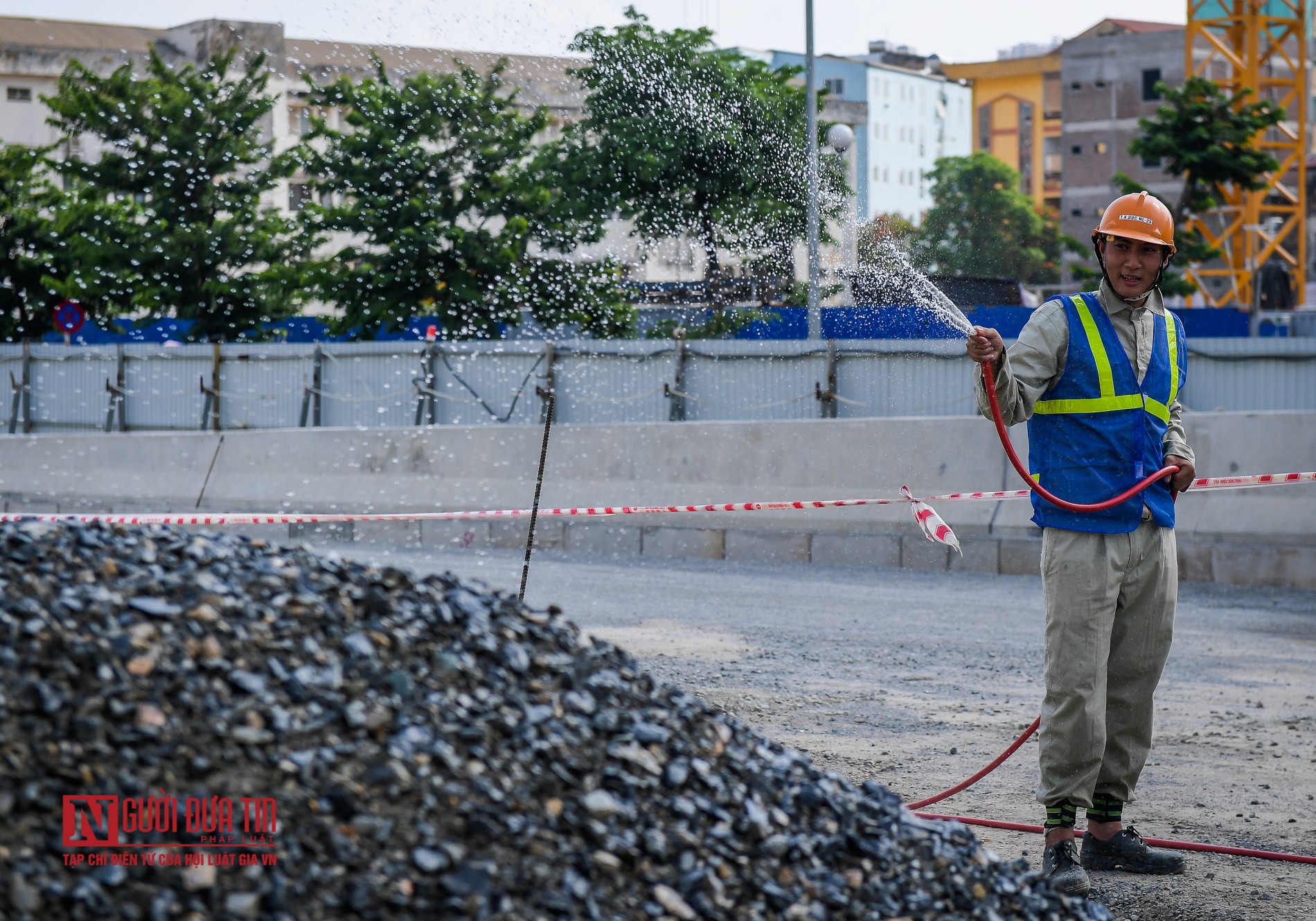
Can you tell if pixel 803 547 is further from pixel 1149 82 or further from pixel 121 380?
pixel 1149 82

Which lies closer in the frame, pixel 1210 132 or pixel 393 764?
→ pixel 393 764

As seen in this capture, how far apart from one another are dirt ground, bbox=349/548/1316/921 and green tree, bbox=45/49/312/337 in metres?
24.8

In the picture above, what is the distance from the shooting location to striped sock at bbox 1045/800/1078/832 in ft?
15.7

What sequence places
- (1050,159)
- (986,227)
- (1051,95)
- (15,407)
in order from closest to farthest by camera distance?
(15,407) → (986,227) → (1051,95) → (1050,159)

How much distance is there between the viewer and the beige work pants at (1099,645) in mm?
4762

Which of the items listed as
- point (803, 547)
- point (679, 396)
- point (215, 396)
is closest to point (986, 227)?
point (215, 396)

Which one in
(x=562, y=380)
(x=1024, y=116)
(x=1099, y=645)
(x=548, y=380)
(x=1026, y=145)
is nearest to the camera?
(x=1099, y=645)

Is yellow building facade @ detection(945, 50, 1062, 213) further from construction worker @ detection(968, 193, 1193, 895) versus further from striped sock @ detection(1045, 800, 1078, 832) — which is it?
striped sock @ detection(1045, 800, 1078, 832)

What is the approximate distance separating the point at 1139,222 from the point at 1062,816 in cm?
188

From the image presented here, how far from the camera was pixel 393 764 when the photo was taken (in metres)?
3.25

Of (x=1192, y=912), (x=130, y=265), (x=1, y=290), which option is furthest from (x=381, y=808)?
(x=1, y=290)

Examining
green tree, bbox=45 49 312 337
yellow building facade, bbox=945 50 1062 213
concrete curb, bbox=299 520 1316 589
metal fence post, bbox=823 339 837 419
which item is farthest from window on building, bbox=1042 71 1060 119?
concrete curb, bbox=299 520 1316 589

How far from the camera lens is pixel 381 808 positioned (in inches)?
124

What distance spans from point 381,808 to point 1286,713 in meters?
5.60
